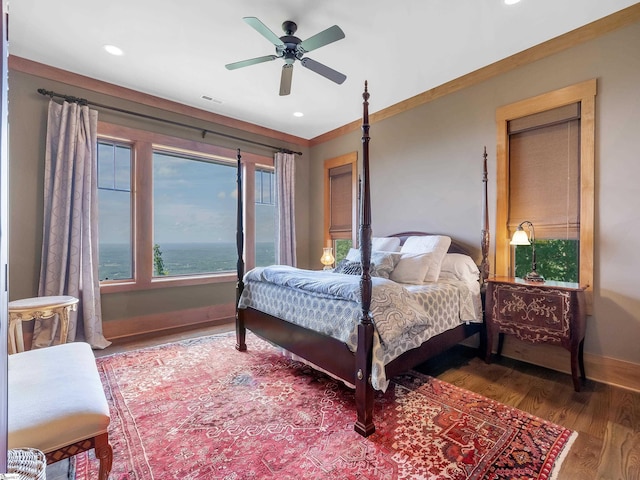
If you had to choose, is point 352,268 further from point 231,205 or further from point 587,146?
point 231,205

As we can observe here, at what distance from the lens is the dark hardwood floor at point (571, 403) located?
157 cm

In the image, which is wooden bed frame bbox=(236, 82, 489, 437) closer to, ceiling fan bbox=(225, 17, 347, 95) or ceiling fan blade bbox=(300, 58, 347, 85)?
ceiling fan bbox=(225, 17, 347, 95)

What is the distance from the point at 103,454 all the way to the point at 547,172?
152 inches

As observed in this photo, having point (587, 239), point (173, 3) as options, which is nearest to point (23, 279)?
point (173, 3)

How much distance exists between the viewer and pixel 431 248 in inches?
127

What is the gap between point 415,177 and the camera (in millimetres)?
3887

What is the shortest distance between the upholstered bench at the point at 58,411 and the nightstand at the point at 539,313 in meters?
2.94

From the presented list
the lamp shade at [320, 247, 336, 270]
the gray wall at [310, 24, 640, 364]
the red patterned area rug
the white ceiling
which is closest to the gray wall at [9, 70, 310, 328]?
the white ceiling

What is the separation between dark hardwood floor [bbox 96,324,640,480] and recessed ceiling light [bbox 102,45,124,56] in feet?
10.1

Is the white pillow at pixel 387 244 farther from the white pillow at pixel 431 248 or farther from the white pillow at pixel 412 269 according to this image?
the white pillow at pixel 412 269

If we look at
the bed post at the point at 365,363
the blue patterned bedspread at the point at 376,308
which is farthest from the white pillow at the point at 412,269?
the bed post at the point at 365,363

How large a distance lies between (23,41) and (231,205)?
2811mm

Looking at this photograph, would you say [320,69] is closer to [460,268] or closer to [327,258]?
[460,268]

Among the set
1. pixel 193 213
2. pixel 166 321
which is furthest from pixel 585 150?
pixel 166 321
